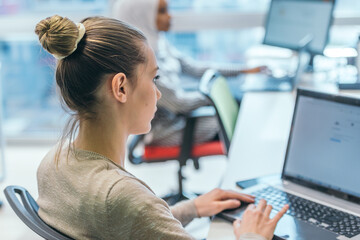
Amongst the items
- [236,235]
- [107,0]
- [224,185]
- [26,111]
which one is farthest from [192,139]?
[26,111]

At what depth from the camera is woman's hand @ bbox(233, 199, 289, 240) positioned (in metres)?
1.04

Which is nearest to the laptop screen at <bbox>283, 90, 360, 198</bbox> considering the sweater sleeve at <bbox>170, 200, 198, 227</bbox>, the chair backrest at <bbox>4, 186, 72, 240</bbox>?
the sweater sleeve at <bbox>170, 200, 198, 227</bbox>

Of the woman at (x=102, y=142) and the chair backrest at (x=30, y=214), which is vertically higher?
the woman at (x=102, y=142)

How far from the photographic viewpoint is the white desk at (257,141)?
1395 mm

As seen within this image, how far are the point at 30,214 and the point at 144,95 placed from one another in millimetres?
354

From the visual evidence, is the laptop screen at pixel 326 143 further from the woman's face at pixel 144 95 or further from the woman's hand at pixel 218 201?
the woman's face at pixel 144 95

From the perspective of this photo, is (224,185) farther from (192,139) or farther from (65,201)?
(192,139)

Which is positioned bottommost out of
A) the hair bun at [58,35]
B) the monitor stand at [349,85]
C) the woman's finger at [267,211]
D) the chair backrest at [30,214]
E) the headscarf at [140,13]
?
the woman's finger at [267,211]

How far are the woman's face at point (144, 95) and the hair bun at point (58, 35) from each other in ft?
0.54

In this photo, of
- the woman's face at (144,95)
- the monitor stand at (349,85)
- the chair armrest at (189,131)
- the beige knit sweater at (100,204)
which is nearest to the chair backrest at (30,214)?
the beige knit sweater at (100,204)

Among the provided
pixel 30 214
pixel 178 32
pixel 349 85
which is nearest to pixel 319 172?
pixel 30 214

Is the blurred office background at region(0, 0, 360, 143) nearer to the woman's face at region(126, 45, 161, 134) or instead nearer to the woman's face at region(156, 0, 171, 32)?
the woman's face at region(156, 0, 171, 32)

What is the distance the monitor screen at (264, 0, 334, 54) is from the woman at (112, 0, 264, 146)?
0.81 ft

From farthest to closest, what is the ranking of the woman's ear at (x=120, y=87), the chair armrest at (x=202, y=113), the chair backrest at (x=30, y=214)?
Result: the chair armrest at (x=202, y=113) → the woman's ear at (x=120, y=87) → the chair backrest at (x=30, y=214)
